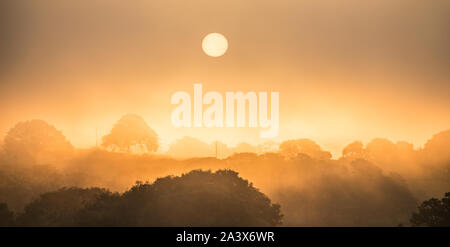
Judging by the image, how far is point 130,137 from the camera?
8294 centimetres

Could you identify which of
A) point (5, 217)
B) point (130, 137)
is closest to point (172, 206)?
point (5, 217)

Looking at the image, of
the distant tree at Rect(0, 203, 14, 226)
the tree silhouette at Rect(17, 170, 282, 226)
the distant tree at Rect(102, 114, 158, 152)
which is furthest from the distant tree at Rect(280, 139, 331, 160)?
the distant tree at Rect(0, 203, 14, 226)

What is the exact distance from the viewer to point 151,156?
80.2m

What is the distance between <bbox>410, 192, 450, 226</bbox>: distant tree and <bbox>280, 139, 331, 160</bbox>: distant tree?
38.5 metres

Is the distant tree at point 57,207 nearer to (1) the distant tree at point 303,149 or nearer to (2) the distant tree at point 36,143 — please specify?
(2) the distant tree at point 36,143

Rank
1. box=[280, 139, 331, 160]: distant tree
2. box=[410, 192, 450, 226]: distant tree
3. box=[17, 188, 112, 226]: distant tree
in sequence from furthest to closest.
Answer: box=[280, 139, 331, 160]: distant tree, box=[17, 188, 112, 226]: distant tree, box=[410, 192, 450, 226]: distant tree

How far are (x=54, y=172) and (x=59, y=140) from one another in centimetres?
1211

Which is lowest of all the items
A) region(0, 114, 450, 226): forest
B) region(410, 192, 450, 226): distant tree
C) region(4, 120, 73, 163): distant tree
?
region(410, 192, 450, 226): distant tree

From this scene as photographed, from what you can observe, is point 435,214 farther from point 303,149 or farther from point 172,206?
point 303,149

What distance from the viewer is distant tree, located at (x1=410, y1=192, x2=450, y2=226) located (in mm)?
42569

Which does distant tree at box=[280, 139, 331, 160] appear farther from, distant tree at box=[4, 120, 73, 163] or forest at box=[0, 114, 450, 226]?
distant tree at box=[4, 120, 73, 163]
